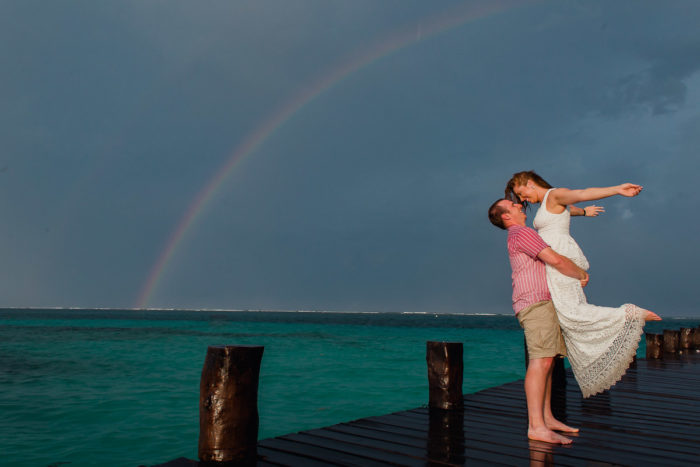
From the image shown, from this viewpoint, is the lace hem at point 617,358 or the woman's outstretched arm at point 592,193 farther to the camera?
the lace hem at point 617,358

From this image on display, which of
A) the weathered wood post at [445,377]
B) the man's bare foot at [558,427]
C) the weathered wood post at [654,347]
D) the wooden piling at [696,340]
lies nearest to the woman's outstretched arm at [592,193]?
the man's bare foot at [558,427]

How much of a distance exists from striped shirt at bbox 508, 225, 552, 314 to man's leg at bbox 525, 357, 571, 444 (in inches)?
18.8

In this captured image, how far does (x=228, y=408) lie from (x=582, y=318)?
9.54 feet

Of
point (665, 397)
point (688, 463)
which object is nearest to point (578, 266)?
point (688, 463)

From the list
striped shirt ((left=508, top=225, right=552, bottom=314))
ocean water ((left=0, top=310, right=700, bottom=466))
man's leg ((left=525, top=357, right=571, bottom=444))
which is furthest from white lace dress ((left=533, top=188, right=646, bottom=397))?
ocean water ((left=0, top=310, right=700, bottom=466))

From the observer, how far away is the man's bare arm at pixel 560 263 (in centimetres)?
363

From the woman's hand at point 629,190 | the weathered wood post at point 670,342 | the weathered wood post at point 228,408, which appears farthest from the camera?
the weathered wood post at point 670,342

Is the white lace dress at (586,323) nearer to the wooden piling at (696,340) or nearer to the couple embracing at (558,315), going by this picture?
the couple embracing at (558,315)

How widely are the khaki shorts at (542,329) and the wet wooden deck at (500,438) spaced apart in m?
0.76

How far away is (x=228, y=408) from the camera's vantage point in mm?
3439

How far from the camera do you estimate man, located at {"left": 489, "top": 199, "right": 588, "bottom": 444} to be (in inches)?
151

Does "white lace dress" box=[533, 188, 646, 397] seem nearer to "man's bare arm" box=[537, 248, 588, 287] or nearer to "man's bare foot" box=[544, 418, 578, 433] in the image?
"man's bare arm" box=[537, 248, 588, 287]

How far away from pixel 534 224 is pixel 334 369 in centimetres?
1693

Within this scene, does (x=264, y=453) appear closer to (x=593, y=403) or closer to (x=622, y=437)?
(x=622, y=437)
